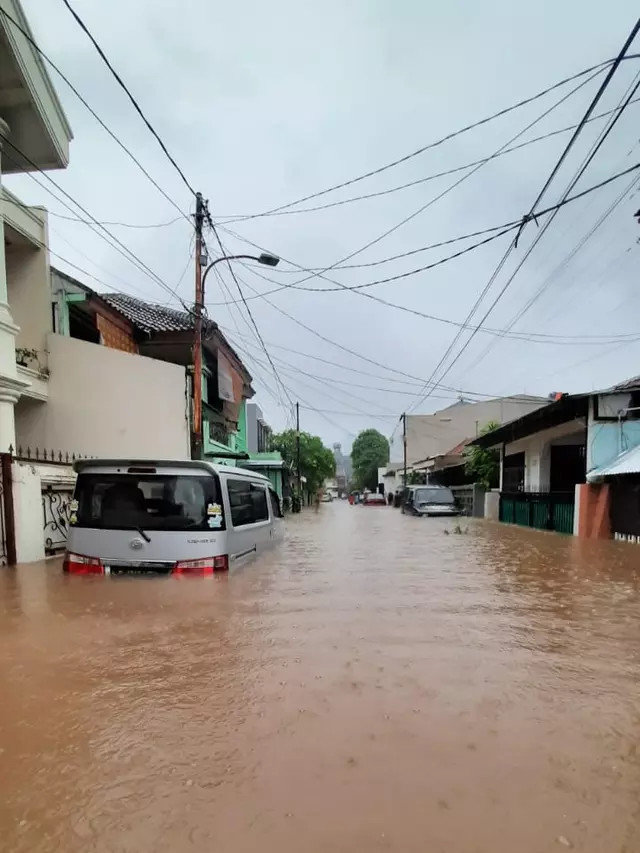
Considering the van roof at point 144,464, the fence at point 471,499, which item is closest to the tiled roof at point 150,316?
the van roof at point 144,464

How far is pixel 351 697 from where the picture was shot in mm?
3398

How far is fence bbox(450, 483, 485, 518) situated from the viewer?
23.3 m

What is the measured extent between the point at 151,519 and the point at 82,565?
2.77ft

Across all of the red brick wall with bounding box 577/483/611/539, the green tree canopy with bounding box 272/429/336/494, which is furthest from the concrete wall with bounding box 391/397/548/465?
the red brick wall with bounding box 577/483/611/539

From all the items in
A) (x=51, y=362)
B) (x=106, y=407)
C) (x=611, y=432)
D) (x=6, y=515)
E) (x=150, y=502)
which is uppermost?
(x=51, y=362)

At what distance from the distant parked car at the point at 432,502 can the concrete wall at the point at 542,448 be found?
17.3 ft

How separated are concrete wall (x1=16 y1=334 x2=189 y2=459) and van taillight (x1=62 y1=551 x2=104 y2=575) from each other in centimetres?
771

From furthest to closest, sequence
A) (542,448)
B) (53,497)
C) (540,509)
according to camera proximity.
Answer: (542,448)
(540,509)
(53,497)

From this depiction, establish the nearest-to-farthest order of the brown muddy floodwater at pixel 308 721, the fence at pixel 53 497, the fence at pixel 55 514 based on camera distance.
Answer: the brown muddy floodwater at pixel 308 721 → the fence at pixel 53 497 → the fence at pixel 55 514

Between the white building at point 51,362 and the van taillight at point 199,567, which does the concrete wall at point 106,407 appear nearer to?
the white building at point 51,362

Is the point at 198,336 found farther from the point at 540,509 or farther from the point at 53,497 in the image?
the point at 540,509

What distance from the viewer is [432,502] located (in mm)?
23609

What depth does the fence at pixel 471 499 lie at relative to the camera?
23.3m

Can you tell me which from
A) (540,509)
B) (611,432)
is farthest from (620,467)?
(540,509)
